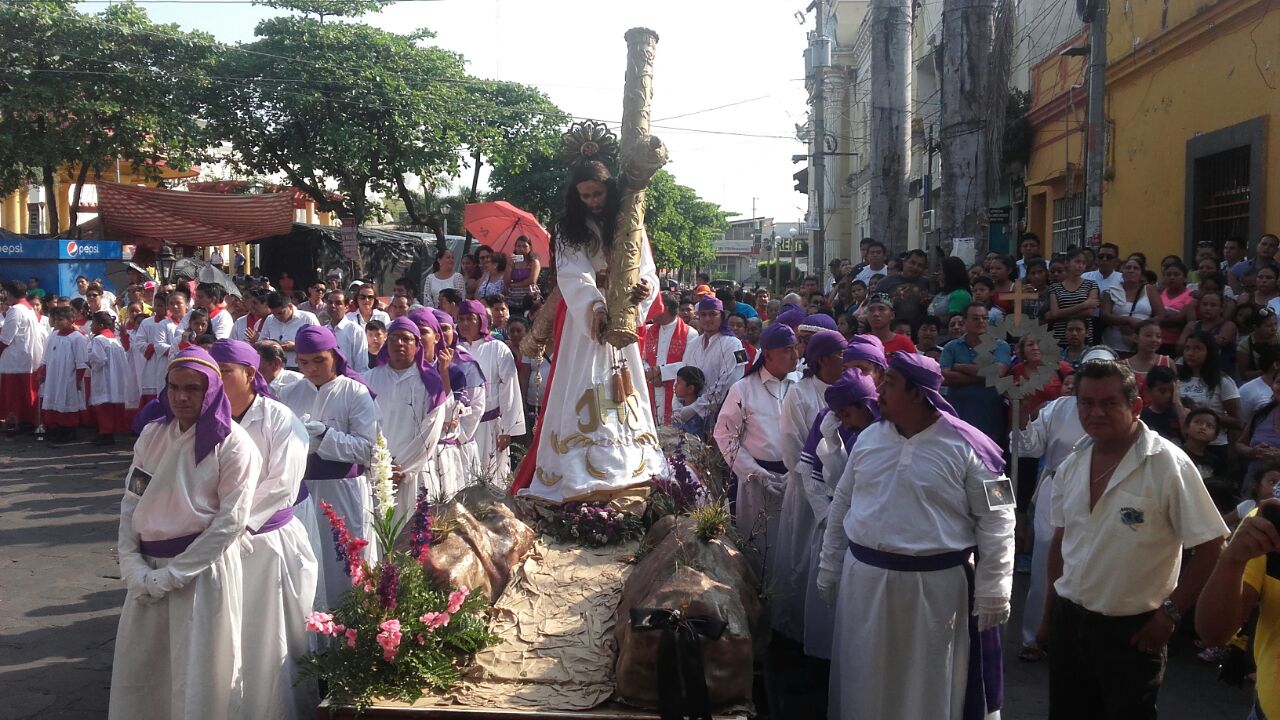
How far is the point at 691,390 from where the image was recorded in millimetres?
9383

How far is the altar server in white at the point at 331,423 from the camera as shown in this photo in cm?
593

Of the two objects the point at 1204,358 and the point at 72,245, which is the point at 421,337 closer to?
the point at 1204,358

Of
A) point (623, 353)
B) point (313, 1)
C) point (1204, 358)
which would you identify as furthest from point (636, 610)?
point (313, 1)

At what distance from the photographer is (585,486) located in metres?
6.87

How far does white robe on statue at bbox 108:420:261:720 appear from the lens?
4.47 m

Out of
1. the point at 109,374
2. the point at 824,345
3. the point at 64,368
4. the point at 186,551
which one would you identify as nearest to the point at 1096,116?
the point at 824,345

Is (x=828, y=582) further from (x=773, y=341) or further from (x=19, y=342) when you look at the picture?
(x=19, y=342)

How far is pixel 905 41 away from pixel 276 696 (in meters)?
12.6

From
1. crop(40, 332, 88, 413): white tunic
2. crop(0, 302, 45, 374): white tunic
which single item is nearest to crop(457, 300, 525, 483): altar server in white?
crop(40, 332, 88, 413): white tunic

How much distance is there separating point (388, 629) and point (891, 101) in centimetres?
1187

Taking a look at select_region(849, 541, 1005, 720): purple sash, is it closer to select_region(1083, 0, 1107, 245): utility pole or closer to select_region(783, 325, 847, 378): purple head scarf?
select_region(783, 325, 847, 378): purple head scarf

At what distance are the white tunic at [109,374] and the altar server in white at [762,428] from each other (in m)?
10.6

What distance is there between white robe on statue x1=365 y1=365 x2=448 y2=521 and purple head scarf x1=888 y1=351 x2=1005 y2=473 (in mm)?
3446

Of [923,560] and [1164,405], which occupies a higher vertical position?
[1164,405]
